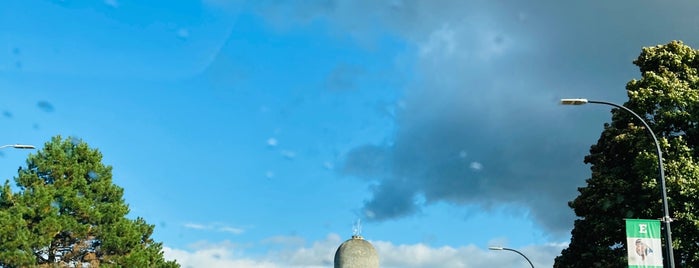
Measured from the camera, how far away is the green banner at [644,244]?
62.5 ft

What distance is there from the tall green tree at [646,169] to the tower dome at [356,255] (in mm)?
8990

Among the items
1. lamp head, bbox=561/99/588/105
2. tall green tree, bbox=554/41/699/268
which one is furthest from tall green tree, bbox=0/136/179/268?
lamp head, bbox=561/99/588/105

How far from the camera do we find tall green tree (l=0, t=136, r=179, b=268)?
128ft

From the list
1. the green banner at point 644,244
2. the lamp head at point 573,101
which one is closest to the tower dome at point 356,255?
the lamp head at point 573,101

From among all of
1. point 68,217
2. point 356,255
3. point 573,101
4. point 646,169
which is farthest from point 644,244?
point 68,217

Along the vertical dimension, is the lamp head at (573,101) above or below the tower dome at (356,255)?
above

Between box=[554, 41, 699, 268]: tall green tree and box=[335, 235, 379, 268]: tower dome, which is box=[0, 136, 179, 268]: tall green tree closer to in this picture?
box=[335, 235, 379, 268]: tower dome

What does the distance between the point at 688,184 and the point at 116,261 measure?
31.6 m

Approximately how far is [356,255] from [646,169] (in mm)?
12991

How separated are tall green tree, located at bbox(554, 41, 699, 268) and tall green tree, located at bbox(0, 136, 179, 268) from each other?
25.9m

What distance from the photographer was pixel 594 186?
32.7 m

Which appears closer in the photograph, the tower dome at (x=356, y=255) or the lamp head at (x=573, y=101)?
the lamp head at (x=573, y=101)

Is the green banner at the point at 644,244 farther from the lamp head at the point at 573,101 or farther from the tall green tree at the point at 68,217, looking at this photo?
the tall green tree at the point at 68,217

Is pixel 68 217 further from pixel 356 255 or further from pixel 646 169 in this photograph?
pixel 646 169
